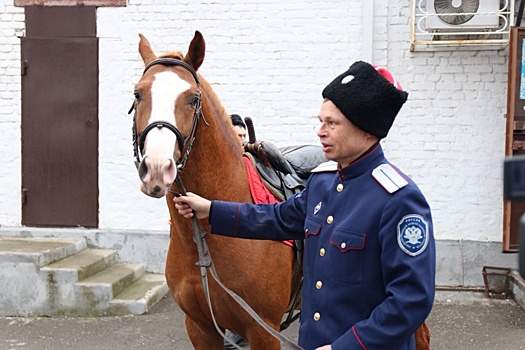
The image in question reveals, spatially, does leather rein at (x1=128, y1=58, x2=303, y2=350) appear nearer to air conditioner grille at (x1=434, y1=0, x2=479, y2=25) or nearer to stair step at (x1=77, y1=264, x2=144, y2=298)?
stair step at (x1=77, y1=264, x2=144, y2=298)

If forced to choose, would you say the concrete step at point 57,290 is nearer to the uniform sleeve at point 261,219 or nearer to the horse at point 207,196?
the horse at point 207,196

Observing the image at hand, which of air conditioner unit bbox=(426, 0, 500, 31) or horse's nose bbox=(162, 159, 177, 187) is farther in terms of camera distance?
air conditioner unit bbox=(426, 0, 500, 31)

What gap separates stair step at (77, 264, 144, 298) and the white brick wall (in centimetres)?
54

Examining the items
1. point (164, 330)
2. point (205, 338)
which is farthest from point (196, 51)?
point (164, 330)

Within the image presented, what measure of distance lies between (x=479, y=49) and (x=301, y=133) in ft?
6.56

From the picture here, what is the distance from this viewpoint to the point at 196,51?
305cm

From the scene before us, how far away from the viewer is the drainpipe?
22.5 ft

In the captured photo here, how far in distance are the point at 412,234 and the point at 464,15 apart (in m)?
5.17

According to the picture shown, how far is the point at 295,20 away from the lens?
276 inches

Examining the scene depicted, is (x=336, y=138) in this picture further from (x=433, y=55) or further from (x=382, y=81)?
(x=433, y=55)

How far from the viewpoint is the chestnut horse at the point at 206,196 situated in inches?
108

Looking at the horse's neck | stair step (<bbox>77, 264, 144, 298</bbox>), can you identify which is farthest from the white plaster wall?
the horse's neck

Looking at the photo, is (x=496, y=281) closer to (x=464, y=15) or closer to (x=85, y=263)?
(x=464, y=15)

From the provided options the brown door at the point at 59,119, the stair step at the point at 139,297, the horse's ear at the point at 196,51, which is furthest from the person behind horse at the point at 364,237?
the brown door at the point at 59,119
